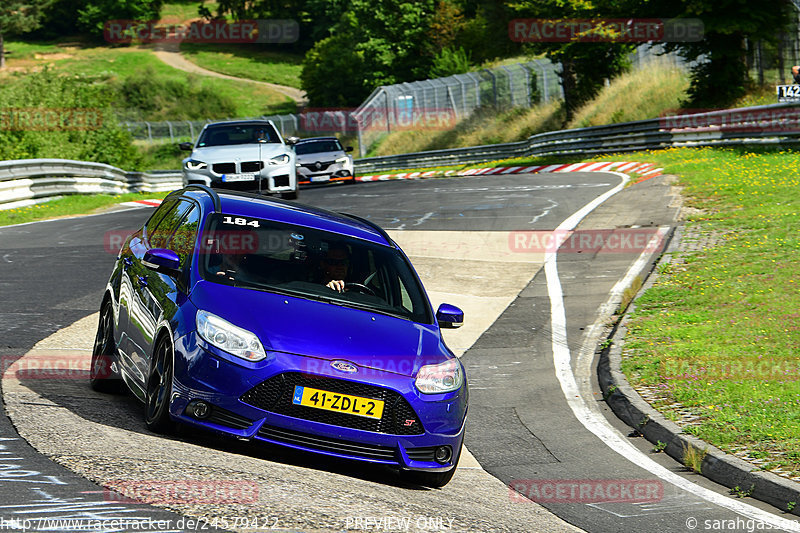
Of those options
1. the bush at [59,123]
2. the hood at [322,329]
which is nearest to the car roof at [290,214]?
the hood at [322,329]

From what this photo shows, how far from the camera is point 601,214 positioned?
1961 centimetres

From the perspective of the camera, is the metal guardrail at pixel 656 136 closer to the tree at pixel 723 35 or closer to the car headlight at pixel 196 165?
the tree at pixel 723 35

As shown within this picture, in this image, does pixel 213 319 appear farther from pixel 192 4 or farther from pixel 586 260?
pixel 192 4

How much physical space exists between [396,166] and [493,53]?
28.1 metres

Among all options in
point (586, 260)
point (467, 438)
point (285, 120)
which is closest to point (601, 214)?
point (586, 260)

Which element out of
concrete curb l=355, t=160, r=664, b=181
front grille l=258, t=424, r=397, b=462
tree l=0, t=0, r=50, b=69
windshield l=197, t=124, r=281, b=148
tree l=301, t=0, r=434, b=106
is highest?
tree l=0, t=0, r=50, b=69

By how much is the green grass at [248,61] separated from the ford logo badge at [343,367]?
104 metres

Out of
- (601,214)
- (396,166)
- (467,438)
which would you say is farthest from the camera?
(396,166)

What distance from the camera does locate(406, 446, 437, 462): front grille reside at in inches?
253

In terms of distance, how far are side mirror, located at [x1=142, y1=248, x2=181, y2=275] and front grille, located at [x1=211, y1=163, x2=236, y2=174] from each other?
44.0 feet

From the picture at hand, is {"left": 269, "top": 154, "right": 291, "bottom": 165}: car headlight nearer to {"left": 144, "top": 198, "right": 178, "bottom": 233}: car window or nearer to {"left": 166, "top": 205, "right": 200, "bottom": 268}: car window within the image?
{"left": 144, "top": 198, "right": 178, "bottom": 233}: car window

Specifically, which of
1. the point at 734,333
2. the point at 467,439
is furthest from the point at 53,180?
the point at 467,439

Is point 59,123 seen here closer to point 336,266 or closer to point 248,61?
point 336,266

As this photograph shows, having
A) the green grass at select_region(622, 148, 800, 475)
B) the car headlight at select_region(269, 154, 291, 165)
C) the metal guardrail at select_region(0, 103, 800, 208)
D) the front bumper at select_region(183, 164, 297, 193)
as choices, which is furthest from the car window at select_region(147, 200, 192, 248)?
the metal guardrail at select_region(0, 103, 800, 208)
